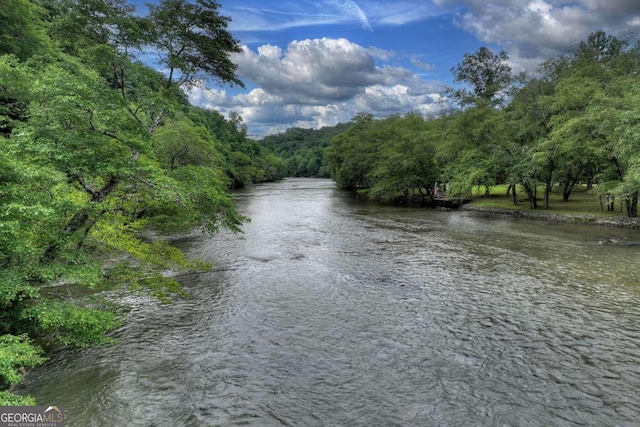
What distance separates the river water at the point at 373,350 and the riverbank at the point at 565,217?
1235cm

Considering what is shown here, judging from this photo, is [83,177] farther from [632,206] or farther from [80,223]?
[632,206]

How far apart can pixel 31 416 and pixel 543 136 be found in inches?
1679

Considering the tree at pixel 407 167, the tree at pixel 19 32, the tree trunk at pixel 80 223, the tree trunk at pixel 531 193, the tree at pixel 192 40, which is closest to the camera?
the tree trunk at pixel 80 223

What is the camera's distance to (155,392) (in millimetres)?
7957

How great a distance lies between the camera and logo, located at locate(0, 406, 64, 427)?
5.73 metres

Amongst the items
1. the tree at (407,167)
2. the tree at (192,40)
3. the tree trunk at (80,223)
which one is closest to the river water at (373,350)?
the tree trunk at (80,223)

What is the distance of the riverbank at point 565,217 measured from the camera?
29.2 m

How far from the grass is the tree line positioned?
125cm

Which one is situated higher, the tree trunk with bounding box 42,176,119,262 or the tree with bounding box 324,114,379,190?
the tree with bounding box 324,114,379,190

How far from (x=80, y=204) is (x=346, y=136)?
246 feet

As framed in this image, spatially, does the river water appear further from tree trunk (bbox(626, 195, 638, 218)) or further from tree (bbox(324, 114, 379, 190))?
tree (bbox(324, 114, 379, 190))

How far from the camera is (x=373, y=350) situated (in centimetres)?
997

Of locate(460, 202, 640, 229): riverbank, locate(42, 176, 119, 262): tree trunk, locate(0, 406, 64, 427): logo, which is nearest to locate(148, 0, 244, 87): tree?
locate(42, 176, 119, 262): tree trunk

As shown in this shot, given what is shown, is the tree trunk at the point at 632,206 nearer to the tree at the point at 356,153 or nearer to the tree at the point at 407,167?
the tree at the point at 407,167
